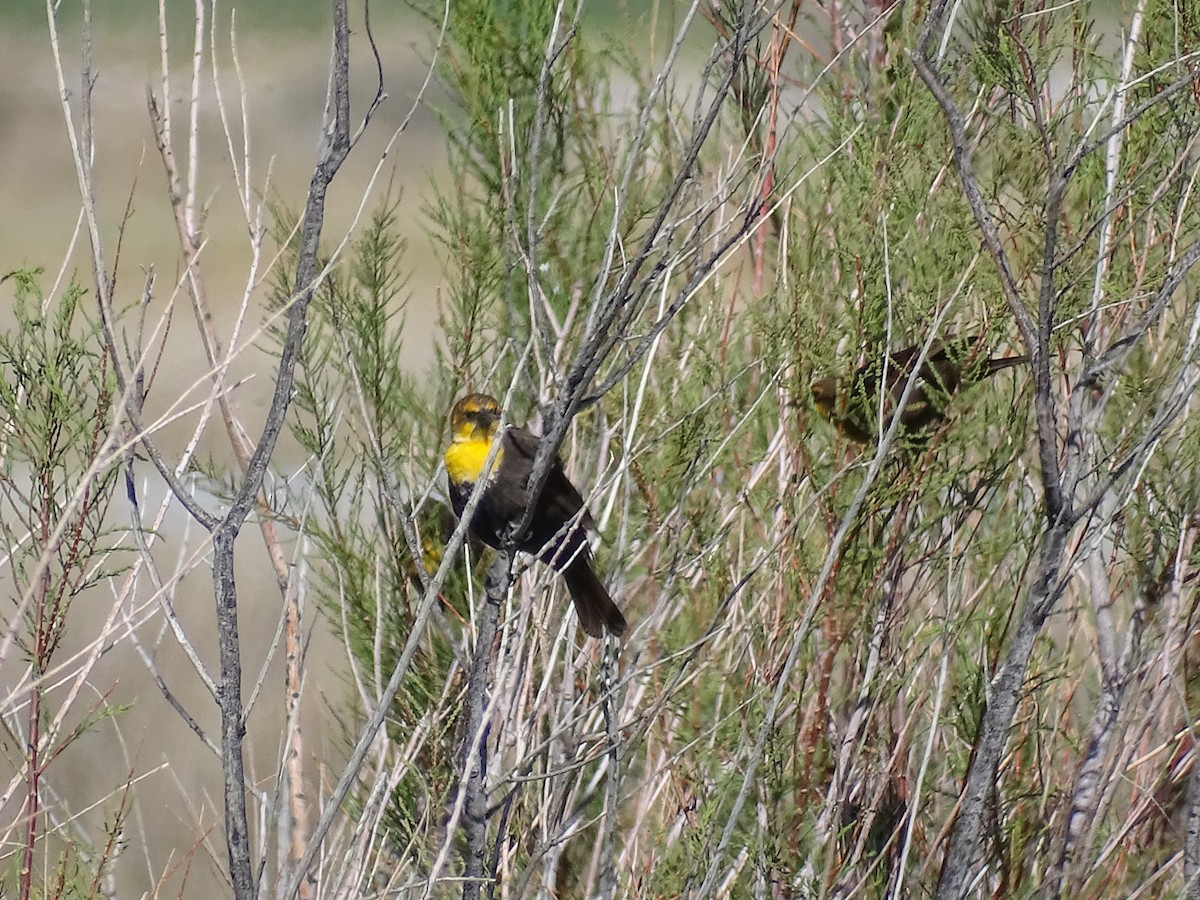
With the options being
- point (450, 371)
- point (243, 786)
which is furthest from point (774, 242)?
point (243, 786)

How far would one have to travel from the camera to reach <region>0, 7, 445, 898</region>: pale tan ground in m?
7.66

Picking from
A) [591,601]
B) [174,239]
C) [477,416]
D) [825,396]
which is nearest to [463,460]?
[477,416]

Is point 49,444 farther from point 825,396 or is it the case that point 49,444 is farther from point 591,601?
point 825,396

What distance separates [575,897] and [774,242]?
6.42ft

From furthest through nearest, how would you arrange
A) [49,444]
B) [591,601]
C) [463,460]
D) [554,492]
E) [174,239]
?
[174,239]
[463,460]
[554,492]
[591,601]
[49,444]

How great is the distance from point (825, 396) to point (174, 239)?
8334 mm

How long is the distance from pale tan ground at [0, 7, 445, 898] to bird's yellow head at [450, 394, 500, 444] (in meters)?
3.26

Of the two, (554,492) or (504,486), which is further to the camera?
(504,486)

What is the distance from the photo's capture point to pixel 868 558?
2.48 meters

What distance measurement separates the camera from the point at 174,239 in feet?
32.1

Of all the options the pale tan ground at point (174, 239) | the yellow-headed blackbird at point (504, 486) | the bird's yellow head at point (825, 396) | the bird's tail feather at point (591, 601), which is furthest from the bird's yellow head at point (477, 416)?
the pale tan ground at point (174, 239)

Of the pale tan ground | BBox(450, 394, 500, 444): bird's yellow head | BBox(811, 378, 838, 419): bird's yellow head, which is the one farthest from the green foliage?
the pale tan ground

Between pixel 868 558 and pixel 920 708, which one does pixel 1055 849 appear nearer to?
pixel 920 708

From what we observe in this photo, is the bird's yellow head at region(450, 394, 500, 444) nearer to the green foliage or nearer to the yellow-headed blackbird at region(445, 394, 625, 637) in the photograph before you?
the yellow-headed blackbird at region(445, 394, 625, 637)
